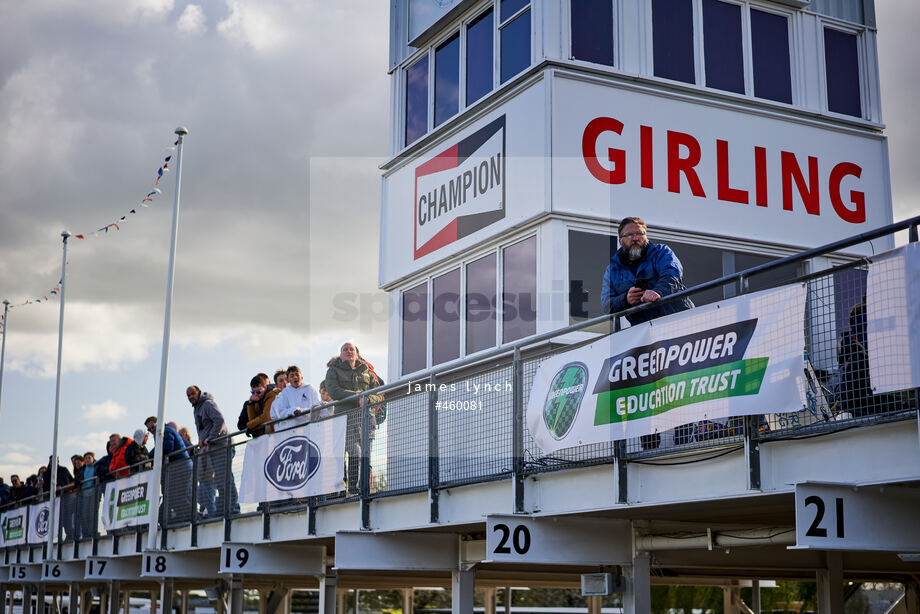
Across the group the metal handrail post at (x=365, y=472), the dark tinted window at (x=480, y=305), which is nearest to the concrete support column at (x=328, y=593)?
the metal handrail post at (x=365, y=472)

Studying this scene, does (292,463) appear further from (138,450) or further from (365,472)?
(138,450)

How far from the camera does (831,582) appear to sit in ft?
42.0

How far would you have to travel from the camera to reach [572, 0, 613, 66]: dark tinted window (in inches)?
612

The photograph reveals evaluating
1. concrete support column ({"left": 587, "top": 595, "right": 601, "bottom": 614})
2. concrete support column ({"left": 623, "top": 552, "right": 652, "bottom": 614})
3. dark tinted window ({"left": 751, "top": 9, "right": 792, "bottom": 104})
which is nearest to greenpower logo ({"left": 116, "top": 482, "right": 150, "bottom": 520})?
concrete support column ({"left": 587, "top": 595, "right": 601, "bottom": 614})

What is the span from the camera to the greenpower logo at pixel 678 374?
7617mm

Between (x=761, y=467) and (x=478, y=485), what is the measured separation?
3.83 m

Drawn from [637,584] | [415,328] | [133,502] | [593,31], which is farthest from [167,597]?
[593,31]

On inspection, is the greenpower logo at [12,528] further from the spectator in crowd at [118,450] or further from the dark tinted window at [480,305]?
the dark tinted window at [480,305]

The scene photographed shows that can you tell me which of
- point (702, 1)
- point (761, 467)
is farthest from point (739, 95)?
point (761, 467)

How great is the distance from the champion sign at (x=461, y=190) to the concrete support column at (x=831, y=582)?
6097mm

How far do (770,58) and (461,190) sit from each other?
4796mm

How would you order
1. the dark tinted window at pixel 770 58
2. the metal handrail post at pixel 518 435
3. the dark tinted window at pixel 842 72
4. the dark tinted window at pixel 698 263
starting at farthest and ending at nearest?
the dark tinted window at pixel 842 72 → the dark tinted window at pixel 770 58 → the dark tinted window at pixel 698 263 → the metal handrail post at pixel 518 435

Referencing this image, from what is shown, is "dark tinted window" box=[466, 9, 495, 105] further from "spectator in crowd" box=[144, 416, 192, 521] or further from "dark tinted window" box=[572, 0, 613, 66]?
"spectator in crowd" box=[144, 416, 192, 521]

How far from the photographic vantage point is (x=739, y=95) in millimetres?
16250
